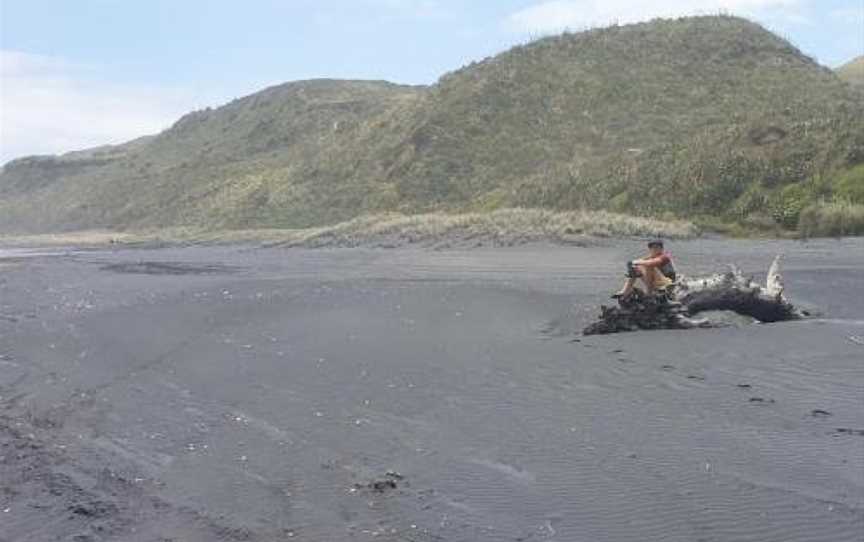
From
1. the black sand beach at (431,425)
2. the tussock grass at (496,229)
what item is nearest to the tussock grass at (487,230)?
the tussock grass at (496,229)

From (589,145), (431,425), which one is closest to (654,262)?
(431,425)

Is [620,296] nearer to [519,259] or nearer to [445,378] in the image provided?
[445,378]

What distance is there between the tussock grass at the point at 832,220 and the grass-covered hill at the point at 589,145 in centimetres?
114

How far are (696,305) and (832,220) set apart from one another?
16.2 meters

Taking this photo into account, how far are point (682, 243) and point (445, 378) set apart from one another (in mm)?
19238

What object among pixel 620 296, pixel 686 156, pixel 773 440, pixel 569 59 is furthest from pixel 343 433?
pixel 569 59

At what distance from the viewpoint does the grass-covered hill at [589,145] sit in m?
36.5

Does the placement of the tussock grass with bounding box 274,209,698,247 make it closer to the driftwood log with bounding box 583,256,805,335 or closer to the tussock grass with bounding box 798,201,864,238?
the tussock grass with bounding box 798,201,864,238

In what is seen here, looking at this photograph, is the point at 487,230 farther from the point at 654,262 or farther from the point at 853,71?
the point at 853,71

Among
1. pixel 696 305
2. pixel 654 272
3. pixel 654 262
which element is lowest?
pixel 696 305

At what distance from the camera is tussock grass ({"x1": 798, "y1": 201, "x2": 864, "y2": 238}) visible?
94.9ft

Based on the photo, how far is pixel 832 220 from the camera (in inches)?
1160

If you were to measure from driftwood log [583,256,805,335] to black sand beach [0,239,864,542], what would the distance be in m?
0.58

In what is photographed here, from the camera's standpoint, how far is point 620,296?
1485 cm
